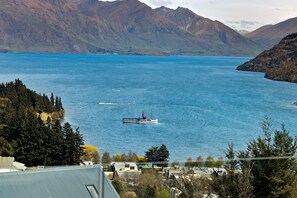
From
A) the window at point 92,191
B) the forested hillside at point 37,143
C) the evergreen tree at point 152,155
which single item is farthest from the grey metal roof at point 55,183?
the evergreen tree at point 152,155

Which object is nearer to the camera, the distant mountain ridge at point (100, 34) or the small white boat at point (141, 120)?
the small white boat at point (141, 120)

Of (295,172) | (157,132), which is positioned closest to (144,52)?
(157,132)

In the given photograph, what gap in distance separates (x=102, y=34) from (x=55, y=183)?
164m

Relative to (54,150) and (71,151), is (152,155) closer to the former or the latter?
(71,151)

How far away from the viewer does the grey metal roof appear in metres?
2.41

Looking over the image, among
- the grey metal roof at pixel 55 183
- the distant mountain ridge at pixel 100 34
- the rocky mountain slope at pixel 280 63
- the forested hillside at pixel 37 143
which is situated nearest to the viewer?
the grey metal roof at pixel 55 183

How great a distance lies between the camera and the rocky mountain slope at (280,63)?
5234cm

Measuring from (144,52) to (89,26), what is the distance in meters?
31.2

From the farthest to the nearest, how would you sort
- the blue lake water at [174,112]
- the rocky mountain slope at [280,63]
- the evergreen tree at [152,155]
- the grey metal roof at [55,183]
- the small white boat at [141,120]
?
the rocky mountain slope at [280,63] → the small white boat at [141,120] → the blue lake water at [174,112] → the evergreen tree at [152,155] → the grey metal roof at [55,183]

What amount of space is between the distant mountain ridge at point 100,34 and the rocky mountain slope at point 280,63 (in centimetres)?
7848

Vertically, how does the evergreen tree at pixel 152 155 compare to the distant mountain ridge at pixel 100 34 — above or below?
below

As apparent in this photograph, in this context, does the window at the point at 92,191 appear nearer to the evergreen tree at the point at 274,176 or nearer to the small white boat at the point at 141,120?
the evergreen tree at the point at 274,176

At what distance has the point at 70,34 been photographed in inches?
5832

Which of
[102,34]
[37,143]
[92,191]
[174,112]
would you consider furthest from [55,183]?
[102,34]
